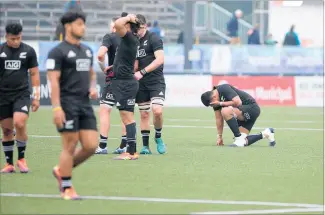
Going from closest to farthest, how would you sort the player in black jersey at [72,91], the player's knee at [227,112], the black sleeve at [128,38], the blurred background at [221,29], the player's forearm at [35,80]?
the player in black jersey at [72,91]
the player's forearm at [35,80]
the black sleeve at [128,38]
the player's knee at [227,112]
the blurred background at [221,29]

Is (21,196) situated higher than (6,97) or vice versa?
(6,97)

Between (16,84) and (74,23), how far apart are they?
2.28m

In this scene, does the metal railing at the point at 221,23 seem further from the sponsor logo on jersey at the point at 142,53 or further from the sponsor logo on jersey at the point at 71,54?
the sponsor logo on jersey at the point at 71,54

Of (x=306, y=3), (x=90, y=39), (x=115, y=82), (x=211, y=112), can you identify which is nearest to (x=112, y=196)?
(x=115, y=82)

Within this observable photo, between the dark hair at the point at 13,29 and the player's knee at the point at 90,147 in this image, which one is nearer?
the player's knee at the point at 90,147

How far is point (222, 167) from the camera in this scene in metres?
13.0

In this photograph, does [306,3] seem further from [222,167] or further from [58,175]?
[58,175]

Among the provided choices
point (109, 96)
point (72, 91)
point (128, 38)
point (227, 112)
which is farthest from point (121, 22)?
point (227, 112)

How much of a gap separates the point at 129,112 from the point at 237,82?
1703cm

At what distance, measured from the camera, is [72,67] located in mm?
10008

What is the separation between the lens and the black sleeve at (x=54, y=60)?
32.3 ft

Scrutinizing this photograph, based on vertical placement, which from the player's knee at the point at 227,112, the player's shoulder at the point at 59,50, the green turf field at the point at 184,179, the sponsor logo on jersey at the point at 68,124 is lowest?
the green turf field at the point at 184,179

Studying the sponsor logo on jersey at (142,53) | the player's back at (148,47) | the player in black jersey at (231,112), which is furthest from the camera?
the player in black jersey at (231,112)

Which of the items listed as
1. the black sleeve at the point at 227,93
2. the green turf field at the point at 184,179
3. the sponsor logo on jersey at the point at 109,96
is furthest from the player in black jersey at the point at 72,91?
the black sleeve at the point at 227,93
